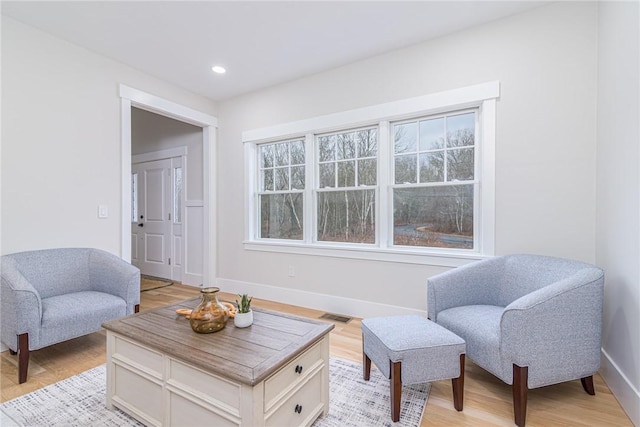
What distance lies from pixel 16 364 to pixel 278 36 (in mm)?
3306

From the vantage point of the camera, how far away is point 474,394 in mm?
1795

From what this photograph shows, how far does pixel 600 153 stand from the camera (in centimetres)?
208

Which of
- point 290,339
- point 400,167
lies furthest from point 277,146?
point 290,339

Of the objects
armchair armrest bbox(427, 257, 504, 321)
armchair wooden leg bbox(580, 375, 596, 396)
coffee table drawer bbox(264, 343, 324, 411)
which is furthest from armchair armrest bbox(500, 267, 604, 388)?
coffee table drawer bbox(264, 343, 324, 411)

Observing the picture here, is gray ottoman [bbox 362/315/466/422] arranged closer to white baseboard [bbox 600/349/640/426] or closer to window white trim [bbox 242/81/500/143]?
white baseboard [bbox 600/349/640/426]

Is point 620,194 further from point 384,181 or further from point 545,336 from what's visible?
point 384,181

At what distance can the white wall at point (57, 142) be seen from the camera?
243 centimetres

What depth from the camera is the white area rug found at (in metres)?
1.56

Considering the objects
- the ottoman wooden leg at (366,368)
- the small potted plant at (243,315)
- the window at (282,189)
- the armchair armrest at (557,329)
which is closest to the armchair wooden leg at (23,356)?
the small potted plant at (243,315)

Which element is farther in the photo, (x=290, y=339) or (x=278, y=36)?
(x=278, y=36)

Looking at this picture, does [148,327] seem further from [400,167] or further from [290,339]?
[400,167]

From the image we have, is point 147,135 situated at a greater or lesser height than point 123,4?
lesser

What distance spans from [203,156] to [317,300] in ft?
8.53

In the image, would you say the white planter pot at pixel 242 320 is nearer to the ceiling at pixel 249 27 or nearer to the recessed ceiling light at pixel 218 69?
the ceiling at pixel 249 27
